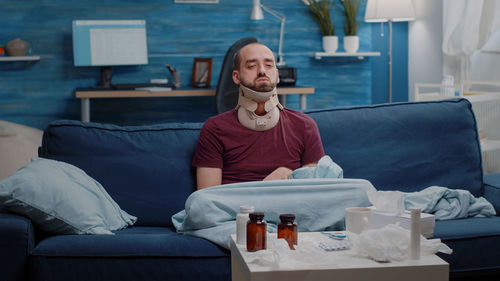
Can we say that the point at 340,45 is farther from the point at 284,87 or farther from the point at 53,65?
the point at 53,65

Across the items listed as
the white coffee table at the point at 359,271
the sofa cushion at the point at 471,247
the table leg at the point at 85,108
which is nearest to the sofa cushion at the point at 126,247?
the white coffee table at the point at 359,271

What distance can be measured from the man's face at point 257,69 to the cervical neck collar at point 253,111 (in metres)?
0.02

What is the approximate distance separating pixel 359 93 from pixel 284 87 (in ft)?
3.25

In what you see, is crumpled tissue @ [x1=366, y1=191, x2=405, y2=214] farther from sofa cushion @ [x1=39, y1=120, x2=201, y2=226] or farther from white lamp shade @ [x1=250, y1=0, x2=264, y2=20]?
white lamp shade @ [x1=250, y1=0, x2=264, y2=20]

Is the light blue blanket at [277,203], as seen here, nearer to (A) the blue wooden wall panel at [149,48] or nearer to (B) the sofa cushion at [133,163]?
(B) the sofa cushion at [133,163]

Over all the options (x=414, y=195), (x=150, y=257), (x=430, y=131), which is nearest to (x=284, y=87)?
(x=430, y=131)

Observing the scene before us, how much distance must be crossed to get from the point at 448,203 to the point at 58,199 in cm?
143

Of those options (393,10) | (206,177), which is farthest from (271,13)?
(206,177)

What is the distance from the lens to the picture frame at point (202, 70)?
5.28 meters

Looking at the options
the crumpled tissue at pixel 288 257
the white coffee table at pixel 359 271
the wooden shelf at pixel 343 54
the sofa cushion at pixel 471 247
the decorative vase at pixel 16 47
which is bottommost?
the sofa cushion at pixel 471 247

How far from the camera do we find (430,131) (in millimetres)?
2773

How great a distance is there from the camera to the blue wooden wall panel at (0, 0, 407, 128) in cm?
523

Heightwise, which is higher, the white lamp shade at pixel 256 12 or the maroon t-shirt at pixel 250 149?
the white lamp shade at pixel 256 12

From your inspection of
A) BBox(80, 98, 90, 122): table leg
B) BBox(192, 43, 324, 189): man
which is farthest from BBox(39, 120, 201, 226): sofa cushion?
BBox(80, 98, 90, 122): table leg
